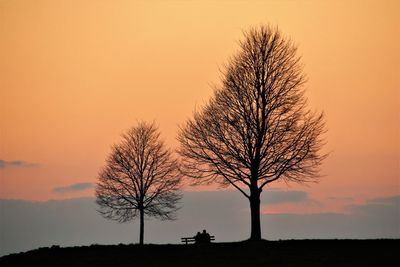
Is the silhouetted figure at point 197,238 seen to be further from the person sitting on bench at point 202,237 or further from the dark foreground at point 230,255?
the dark foreground at point 230,255

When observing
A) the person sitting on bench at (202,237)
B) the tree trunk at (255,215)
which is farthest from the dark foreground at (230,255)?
the person sitting on bench at (202,237)

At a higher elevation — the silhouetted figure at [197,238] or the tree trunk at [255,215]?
the tree trunk at [255,215]

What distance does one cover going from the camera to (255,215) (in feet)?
137

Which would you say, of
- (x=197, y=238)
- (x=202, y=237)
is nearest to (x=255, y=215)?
(x=202, y=237)

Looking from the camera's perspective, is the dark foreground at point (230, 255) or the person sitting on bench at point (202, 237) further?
the person sitting on bench at point (202, 237)

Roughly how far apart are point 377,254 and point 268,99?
13704 millimetres

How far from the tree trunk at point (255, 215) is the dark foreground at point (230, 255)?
168 cm

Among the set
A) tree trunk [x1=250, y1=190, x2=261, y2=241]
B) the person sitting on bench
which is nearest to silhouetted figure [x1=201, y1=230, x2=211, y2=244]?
the person sitting on bench

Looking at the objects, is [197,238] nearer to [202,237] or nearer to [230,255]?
[202,237]

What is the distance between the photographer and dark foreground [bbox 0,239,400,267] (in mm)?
34688

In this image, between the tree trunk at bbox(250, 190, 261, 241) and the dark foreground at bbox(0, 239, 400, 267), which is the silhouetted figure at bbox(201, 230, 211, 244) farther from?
the tree trunk at bbox(250, 190, 261, 241)

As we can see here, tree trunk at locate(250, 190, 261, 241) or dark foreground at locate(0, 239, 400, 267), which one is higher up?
tree trunk at locate(250, 190, 261, 241)

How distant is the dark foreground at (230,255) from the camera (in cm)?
3469

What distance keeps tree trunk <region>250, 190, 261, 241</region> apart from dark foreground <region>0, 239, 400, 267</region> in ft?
5.51
